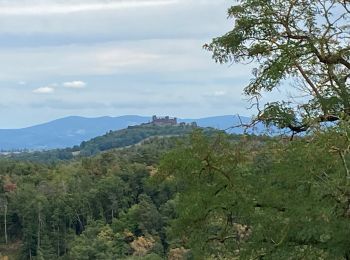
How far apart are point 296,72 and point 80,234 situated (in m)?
45.9

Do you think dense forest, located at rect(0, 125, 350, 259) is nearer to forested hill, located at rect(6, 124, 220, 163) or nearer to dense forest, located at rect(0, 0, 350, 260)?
dense forest, located at rect(0, 0, 350, 260)

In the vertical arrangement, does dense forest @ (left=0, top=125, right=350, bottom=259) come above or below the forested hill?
below

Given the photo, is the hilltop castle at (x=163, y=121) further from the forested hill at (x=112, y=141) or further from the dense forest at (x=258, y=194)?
the dense forest at (x=258, y=194)

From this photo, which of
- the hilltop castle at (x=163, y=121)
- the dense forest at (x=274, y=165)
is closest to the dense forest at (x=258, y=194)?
the dense forest at (x=274, y=165)

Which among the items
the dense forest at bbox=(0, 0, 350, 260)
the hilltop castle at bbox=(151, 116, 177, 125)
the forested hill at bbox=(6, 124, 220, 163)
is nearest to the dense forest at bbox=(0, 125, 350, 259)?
the dense forest at bbox=(0, 0, 350, 260)

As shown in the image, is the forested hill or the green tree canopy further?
the forested hill

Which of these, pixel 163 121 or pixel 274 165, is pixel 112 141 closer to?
pixel 163 121

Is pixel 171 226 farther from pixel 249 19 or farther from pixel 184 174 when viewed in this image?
pixel 249 19

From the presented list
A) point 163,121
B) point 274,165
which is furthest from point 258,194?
point 163,121

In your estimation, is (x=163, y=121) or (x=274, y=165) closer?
(x=274, y=165)

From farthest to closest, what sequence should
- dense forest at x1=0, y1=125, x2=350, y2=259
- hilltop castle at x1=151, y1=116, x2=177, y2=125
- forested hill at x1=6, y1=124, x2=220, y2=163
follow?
hilltop castle at x1=151, y1=116, x2=177, y2=125, forested hill at x1=6, y1=124, x2=220, y2=163, dense forest at x1=0, y1=125, x2=350, y2=259

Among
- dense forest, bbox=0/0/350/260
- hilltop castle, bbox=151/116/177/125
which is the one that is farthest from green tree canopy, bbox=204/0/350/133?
hilltop castle, bbox=151/116/177/125

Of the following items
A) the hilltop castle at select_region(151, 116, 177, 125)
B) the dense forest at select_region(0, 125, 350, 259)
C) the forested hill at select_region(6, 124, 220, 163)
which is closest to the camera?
the dense forest at select_region(0, 125, 350, 259)

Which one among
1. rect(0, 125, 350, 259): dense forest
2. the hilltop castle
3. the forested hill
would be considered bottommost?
rect(0, 125, 350, 259): dense forest
